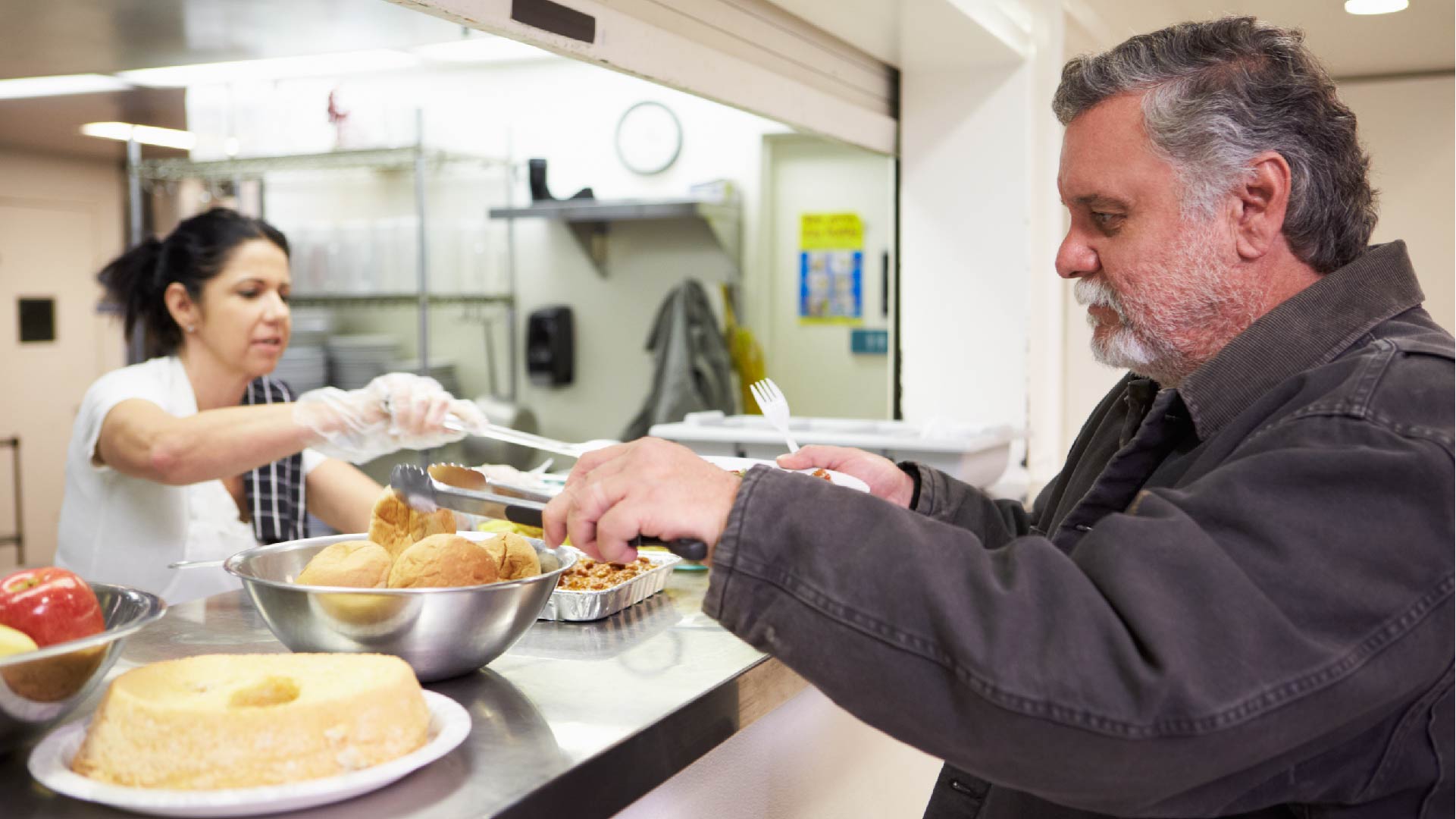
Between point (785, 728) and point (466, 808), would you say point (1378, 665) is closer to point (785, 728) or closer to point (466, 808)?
point (466, 808)

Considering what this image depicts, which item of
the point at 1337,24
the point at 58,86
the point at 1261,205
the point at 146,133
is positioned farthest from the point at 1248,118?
the point at 146,133

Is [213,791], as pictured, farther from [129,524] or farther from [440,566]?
[129,524]

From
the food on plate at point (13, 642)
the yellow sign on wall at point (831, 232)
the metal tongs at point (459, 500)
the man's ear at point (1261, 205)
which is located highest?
the yellow sign on wall at point (831, 232)

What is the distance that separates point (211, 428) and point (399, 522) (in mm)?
911

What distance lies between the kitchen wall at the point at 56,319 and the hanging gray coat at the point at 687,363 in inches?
104

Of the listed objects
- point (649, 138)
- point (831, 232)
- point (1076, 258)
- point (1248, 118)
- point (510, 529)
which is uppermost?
point (649, 138)

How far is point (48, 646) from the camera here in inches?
35.1

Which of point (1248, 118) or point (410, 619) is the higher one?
point (1248, 118)

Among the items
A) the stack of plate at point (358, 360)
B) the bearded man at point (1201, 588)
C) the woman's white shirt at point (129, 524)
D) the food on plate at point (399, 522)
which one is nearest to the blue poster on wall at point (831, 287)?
the stack of plate at point (358, 360)

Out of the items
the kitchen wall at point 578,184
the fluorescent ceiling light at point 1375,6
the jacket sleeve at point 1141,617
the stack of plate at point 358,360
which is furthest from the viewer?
the stack of plate at point 358,360

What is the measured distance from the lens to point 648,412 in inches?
182

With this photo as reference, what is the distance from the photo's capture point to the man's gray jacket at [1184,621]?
0.78 m

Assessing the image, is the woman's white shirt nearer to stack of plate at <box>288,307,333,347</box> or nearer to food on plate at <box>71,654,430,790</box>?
food on plate at <box>71,654,430,790</box>

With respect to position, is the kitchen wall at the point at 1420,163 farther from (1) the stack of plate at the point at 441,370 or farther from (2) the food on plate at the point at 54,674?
(2) the food on plate at the point at 54,674
